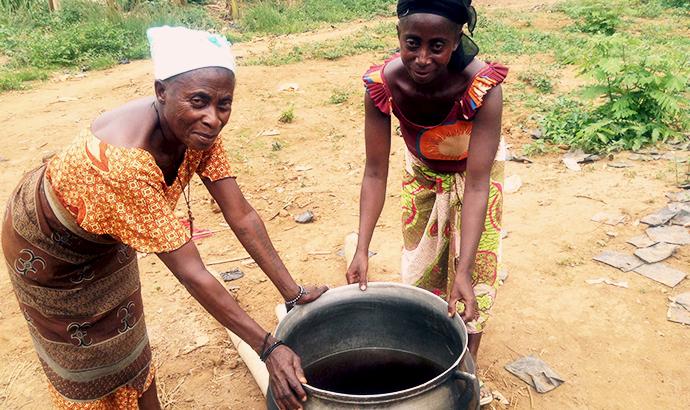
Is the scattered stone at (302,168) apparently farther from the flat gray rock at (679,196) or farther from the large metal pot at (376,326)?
the large metal pot at (376,326)

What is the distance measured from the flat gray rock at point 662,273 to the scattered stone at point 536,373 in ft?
3.36

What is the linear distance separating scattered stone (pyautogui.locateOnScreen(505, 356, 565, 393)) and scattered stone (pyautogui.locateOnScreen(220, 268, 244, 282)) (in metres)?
1.72

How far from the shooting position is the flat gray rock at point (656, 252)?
3.55 metres

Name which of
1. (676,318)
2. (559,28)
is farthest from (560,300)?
(559,28)

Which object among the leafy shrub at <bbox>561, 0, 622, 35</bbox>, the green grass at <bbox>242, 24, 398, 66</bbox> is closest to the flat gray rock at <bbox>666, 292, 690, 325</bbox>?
the green grass at <bbox>242, 24, 398, 66</bbox>

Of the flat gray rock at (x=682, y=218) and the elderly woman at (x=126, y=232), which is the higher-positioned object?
the elderly woman at (x=126, y=232)

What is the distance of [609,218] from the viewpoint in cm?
405

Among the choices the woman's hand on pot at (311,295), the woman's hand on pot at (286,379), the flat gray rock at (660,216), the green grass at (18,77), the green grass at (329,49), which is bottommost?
the green grass at (18,77)

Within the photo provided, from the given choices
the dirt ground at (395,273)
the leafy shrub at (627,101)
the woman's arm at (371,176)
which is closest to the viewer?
the woman's arm at (371,176)

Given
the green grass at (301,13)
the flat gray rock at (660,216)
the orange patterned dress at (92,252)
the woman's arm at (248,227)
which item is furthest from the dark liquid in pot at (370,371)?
the green grass at (301,13)

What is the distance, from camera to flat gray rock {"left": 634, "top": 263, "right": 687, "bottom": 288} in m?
3.36

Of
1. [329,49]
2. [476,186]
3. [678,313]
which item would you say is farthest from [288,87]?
[476,186]

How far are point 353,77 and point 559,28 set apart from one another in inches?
167

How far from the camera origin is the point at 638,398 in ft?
8.62
